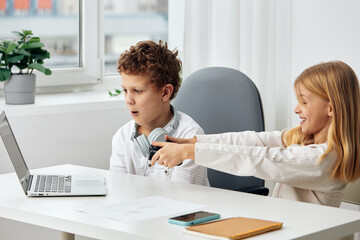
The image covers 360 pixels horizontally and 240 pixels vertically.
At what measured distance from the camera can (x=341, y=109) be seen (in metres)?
1.82

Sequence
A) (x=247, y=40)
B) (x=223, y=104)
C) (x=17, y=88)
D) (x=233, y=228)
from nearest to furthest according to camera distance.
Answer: (x=233, y=228), (x=223, y=104), (x=17, y=88), (x=247, y=40)

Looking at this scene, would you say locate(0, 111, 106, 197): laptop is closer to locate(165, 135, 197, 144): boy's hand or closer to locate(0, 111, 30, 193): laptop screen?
locate(0, 111, 30, 193): laptop screen

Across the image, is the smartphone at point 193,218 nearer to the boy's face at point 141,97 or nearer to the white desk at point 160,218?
the white desk at point 160,218

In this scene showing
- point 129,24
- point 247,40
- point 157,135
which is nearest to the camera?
point 157,135

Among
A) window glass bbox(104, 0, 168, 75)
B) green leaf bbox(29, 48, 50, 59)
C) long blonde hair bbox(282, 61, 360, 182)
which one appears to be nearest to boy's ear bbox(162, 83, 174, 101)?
long blonde hair bbox(282, 61, 360, 182)

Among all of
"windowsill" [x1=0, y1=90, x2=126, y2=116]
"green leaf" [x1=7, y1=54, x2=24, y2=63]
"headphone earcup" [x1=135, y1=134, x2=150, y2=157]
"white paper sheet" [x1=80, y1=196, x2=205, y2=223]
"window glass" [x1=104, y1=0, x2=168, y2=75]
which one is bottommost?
"white paper sheet" [x1=80, y1=196, x2=205, y2=223]

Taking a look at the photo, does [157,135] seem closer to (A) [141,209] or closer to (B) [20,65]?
(A) [141,209]

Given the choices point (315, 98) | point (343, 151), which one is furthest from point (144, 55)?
point (343, 151)

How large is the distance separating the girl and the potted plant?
0.82 metres

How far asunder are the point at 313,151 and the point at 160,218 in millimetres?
522

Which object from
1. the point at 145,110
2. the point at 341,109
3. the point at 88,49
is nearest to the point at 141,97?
the point at 145,110

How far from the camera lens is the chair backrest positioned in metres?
2.29

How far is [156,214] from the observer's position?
152 cm

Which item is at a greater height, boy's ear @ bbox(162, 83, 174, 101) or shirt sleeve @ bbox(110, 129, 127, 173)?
boy's ear @ bbox(162, 83, 174, 101)
